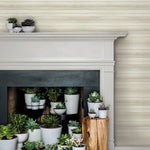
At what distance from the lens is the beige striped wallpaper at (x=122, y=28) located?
11.7 feet

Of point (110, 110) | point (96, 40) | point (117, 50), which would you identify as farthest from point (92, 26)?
point (110, 110)

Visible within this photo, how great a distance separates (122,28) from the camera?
357 cm

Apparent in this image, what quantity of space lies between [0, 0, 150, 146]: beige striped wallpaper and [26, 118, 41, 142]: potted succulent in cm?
105

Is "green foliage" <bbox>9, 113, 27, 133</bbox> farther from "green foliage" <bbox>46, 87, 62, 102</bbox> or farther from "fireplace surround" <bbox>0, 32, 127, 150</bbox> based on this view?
"fireplace surround" <bbox>0, 32, 127, 150</bbox>

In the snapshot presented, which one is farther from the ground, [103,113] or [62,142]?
[103,113]

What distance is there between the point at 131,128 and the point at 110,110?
0.40m

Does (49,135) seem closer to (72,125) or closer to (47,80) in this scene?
(72,125)

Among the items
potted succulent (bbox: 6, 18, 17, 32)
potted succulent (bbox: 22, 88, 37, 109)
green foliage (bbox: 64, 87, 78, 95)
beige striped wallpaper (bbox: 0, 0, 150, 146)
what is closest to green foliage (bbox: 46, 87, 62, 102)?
green foliage (bbox: 64, 87, 78, 95)

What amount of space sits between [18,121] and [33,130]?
230 millimetres

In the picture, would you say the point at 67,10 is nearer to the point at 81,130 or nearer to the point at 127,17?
the point at 127,17

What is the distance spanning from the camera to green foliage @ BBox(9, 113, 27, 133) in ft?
11.4

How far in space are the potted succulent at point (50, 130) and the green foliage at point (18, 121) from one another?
268 mm

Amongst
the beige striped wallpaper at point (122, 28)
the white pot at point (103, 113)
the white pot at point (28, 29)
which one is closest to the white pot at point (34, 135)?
the white pot at point (103, 113)

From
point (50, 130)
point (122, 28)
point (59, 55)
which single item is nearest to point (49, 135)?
point (50, 130)
